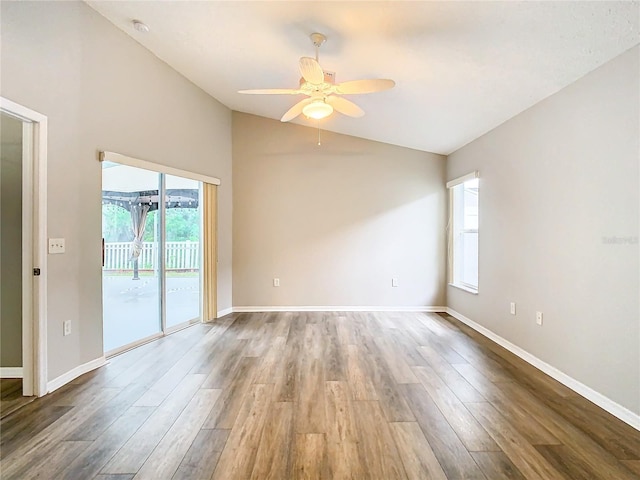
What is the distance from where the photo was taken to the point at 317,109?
2727 millimetres

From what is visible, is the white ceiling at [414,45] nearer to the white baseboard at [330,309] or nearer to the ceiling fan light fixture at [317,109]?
the ceiling fan light fixture at [317,109]

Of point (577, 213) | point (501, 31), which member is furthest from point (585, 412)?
point (501, 31)

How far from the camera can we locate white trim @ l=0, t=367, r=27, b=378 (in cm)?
257

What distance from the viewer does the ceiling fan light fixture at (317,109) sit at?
2.70m

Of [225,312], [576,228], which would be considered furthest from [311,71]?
[225,312]

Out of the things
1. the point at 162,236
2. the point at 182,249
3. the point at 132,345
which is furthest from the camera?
the point at 182,249

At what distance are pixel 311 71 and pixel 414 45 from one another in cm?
88


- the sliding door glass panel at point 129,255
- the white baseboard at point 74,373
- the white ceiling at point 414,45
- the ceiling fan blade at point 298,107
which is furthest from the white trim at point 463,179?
the white baseboard at point 74,373

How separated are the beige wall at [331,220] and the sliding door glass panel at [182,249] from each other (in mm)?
719

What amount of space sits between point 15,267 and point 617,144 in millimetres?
4636

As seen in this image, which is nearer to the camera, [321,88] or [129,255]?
[321,88]

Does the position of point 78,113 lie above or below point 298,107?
below

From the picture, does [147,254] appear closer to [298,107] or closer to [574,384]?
[298,107]

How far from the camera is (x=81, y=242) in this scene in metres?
2.69
